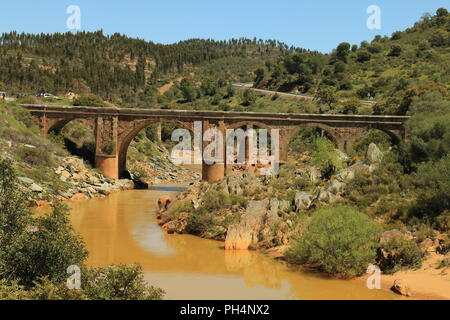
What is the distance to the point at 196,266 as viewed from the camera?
23.3 metres

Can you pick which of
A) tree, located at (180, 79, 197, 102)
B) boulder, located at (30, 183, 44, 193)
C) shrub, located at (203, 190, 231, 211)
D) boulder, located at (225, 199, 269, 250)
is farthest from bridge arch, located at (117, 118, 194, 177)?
tree, located at (180, 79, 197, 102)

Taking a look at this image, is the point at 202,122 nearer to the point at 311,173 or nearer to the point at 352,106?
the point at 311,173

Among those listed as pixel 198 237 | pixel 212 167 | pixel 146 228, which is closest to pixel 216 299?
pixel 198 237

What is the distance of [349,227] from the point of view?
853 inches

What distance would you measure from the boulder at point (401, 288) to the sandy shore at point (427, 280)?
16 centimetres

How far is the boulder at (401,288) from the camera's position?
61.8 feet

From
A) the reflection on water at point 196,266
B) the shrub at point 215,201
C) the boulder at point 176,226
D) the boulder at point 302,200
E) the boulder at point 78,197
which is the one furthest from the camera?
the boulder at point 78,197

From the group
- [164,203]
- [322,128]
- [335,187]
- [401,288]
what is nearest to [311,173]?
[335,187]

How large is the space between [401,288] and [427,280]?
44.3 inches

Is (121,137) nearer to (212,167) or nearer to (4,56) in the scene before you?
(212,167)
